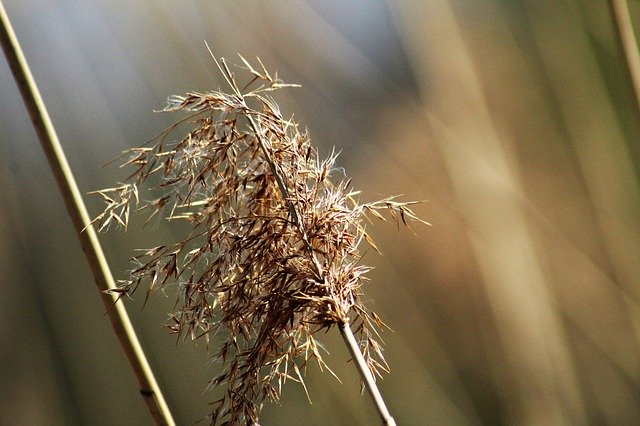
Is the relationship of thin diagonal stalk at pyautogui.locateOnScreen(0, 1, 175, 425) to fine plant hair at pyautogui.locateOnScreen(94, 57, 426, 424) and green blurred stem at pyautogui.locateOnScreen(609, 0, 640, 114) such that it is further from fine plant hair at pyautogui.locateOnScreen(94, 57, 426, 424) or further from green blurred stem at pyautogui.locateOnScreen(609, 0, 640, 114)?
green blurred stem at pyautogui.locateOnScreen(609, 0, 640, 114)

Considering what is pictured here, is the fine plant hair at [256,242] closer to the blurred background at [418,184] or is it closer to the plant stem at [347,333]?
the plant stem at [347,333]

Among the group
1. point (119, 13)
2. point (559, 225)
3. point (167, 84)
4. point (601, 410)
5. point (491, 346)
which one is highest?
point (119, 13)

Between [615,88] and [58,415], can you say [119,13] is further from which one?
[615,88]

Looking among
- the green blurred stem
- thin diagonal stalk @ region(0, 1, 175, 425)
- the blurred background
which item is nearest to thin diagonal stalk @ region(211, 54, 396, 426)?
thin diagonal stalk @ region(0, 1, 175, 425)

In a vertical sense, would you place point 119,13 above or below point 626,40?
above

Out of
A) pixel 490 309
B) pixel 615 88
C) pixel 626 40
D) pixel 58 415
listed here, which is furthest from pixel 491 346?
pixel 58 415

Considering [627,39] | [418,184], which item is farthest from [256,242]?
[418,184]
